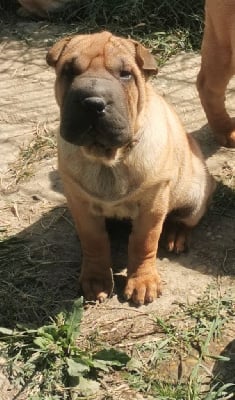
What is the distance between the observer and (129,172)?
3.16 m

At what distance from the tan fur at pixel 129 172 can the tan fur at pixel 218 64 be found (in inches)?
26.5

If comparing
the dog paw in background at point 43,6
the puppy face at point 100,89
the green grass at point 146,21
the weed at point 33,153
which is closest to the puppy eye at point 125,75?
the puppy face at point 100,89

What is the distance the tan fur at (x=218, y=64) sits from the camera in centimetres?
388

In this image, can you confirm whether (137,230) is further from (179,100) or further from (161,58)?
(161,58)

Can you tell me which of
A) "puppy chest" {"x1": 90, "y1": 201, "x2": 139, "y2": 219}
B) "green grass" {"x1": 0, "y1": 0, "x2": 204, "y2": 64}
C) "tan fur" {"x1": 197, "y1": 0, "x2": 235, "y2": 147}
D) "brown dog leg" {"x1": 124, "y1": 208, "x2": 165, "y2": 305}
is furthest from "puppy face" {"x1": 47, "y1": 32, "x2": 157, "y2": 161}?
"green grass" {"x1": 0, "y1": 0, "x2": 204, "y2": 64}

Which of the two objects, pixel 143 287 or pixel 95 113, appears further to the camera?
pixel 143 287

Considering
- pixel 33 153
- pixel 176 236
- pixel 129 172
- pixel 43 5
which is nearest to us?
pixel 129 172

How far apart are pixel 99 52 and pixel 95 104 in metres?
0.28

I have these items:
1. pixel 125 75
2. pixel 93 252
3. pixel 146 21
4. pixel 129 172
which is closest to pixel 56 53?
pixel 125 75

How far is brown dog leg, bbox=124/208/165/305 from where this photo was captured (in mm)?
3322

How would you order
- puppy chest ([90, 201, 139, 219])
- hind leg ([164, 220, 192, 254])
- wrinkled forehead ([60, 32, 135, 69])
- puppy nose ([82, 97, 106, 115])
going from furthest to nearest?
hind leg ([164, 220, 192, 254]), puppy chest ([90, 201, 139, 219]), wrinkled forehead ([60, 32, 135, 69]), puppy nose ([82, 97, 106, 115])

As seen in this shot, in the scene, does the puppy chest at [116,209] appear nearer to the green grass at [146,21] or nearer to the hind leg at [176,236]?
the hind leg at [176,236]

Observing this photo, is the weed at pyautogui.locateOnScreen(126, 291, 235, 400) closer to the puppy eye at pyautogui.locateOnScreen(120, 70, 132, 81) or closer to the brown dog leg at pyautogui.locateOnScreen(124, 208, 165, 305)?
the brown dog leg at pyautogui.locateOnScreen(124, 208, 165, 305)

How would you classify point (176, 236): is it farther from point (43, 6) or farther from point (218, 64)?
point (43, 6)
